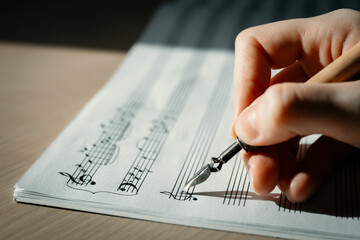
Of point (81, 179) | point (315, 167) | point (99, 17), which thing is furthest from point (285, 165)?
point (99, 17)

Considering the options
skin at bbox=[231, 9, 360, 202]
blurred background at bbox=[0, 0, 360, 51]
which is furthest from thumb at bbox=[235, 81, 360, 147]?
blurred background at bbox=[0, 0, 360, 51]

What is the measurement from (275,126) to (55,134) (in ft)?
0.84

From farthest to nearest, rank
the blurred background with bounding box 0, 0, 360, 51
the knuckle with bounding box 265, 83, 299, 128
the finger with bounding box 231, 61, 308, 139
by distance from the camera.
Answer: the blurred background with bounding box 0, 0, 360, 51
the finger with bounding box 231, 61, 308, 139
the knuckle with bounding box 265, 83, 299, 128

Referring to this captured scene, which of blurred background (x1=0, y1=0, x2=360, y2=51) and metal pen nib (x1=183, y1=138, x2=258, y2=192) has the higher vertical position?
blurred background (x1=0, y1=0, x2=360, y2=51)

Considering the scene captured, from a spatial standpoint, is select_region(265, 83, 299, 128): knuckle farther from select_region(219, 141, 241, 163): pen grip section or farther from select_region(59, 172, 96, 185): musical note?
select_region(59, 172, 96, 185): musical note

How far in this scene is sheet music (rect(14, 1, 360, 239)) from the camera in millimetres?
325

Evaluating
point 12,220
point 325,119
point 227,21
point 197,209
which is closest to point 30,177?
point 12,220

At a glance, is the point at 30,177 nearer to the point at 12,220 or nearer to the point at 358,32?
the point at 12,220

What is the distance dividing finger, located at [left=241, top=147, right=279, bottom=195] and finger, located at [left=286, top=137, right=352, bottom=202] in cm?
2

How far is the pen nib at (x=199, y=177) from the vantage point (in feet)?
1.17

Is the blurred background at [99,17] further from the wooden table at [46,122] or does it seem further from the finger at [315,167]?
the finger at [315,167]

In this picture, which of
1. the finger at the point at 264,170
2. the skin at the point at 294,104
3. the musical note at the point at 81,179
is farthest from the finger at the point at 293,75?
the musical note at the point at 81,179

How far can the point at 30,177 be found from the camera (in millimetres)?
370

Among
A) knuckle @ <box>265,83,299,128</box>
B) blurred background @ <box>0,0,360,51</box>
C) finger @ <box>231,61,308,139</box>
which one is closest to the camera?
knuckle @ <box>265,83,299,128</box>
